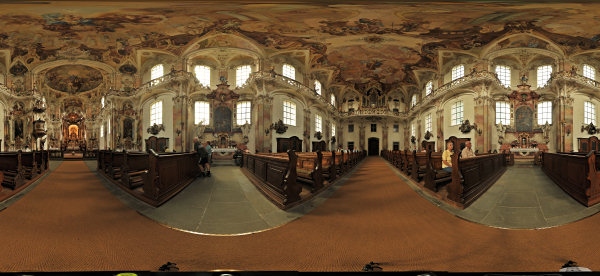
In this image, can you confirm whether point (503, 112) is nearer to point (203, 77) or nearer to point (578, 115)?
point (578, 115)

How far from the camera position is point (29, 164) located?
193cm

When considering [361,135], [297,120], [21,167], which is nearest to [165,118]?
[21,167]

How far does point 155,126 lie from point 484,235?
108 inches

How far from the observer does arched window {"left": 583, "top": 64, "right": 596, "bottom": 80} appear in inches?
86.6

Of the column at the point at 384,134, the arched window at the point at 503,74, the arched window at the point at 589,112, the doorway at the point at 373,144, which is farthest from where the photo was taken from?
the doorway at the point at 373,144

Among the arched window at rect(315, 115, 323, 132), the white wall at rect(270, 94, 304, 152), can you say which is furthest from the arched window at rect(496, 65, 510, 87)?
the arched window at rect(315, 115, 323, 132)

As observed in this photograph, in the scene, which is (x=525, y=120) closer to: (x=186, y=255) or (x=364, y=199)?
(x=364, y=199)

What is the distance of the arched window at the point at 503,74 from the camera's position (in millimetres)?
2453

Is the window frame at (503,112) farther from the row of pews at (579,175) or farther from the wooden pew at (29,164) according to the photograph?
the wooden pew at (29,164)

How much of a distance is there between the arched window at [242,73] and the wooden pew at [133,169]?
1.19m

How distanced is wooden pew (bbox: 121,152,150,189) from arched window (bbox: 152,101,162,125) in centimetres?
38

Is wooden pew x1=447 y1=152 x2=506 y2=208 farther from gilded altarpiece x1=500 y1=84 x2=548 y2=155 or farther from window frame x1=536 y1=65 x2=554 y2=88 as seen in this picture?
window frame x1=536 y1=65 x2=554 y2=88

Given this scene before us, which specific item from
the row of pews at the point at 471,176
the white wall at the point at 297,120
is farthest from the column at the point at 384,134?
the row of pews at the point at 471,176

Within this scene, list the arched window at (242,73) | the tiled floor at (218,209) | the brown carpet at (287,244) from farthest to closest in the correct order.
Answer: the arched window at (242,73) → the tiled floor at (218,209) → the brown carpet at (287,244)
